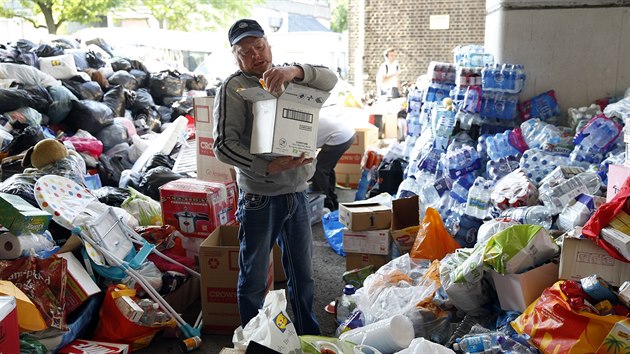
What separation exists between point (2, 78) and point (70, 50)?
6.42ft

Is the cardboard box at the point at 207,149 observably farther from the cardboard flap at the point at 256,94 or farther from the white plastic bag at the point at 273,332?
the white plastic bag at the point at 273,332

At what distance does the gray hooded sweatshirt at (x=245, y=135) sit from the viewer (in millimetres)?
2648

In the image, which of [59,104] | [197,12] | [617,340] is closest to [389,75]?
[59,104]

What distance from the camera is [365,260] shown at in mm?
4176

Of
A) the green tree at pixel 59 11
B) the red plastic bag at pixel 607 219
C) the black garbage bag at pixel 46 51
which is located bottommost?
the red plastic bag at pixel 607 219

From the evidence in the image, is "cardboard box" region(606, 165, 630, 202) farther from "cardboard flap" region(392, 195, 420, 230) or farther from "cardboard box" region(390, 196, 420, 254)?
"cardboard flap" region(392, 195, 420, 230)

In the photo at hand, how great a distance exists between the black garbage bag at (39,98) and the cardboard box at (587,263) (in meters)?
5.31

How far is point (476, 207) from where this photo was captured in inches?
164

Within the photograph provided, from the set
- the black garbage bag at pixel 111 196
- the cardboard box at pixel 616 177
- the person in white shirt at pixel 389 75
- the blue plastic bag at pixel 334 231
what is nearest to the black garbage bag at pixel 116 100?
the black garbage bag at pixel 111 196

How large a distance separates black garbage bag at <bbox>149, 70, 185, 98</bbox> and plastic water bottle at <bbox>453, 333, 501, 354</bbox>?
689 centimetres

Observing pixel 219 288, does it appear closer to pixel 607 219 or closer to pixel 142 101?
pixel 607 219

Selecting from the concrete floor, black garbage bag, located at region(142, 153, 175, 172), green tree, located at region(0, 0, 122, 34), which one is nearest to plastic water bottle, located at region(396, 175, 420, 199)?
the concrete floor

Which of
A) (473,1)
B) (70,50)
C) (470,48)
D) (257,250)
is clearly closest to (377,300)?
(257,250)

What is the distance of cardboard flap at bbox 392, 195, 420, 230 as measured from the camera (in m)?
4.43
